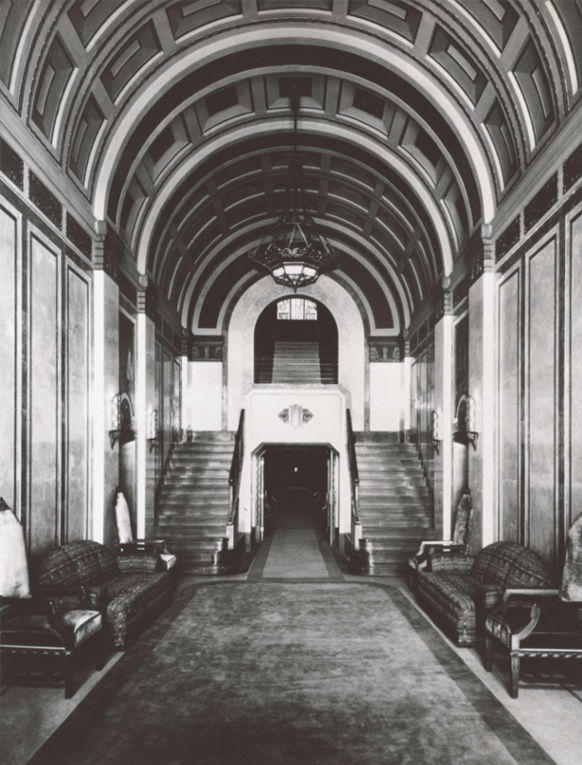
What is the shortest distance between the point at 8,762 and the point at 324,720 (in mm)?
1968

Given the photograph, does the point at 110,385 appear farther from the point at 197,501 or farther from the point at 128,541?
the point at 197,501

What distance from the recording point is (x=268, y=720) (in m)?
4.17

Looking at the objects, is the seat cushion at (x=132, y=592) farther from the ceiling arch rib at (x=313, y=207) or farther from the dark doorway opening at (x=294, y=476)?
the dark doorway opening at (x=294, y=476)

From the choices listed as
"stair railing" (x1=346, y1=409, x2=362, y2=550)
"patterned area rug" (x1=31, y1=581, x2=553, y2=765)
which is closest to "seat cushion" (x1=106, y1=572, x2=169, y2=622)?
"patterned area rug" (x1=31, y1=581, x2=553, y2=765)

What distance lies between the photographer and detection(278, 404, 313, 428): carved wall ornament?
1329 centimetres

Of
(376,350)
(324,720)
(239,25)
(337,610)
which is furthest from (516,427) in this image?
(376,350)

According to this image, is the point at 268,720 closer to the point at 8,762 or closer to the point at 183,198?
the point at 8,762

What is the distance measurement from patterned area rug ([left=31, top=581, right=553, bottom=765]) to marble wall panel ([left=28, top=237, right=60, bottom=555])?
1450 mm

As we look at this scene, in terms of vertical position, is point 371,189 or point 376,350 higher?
point 371,189

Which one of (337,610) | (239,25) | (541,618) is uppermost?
(239,25)

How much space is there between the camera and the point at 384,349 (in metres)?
14.5

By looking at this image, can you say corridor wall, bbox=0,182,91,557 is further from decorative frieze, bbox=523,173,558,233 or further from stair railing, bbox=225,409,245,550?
decorative frieze, bbox=523,173,558,233

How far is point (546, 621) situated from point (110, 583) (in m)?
4.14

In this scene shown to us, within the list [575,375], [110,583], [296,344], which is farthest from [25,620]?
[296,344]
